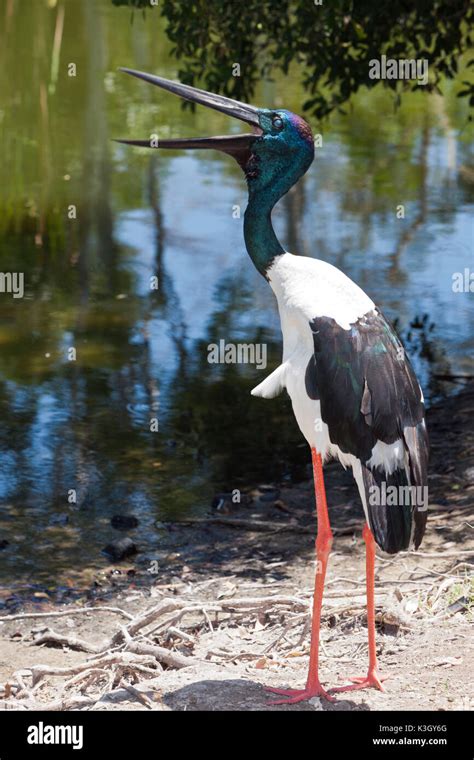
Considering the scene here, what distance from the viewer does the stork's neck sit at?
527 centimetres

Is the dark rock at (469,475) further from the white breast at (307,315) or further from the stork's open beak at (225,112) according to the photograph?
the stork's open beak at (225,112)

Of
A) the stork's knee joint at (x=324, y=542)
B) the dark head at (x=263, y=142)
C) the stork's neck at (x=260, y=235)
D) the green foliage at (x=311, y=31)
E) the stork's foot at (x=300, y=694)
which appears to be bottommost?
the stork's foot at (x=300, y=694)

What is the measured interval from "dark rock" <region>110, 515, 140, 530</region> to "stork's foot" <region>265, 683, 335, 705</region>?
9.36 ft

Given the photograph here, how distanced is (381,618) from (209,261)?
7.50 metres

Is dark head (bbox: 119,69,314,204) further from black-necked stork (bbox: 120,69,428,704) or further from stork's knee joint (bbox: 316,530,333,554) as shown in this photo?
stork's knee joint (bbox: 316,530,333,554)

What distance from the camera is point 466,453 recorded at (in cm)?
848

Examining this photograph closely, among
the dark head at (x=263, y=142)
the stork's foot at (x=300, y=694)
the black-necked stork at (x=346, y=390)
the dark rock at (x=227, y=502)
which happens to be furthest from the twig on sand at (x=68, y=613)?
the dark head at (x=263, y=142)

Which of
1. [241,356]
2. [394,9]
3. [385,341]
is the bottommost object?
[241,356]

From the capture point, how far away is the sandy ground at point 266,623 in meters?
5.21

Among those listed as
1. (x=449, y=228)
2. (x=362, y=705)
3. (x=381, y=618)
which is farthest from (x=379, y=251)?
(x=362, y=705)

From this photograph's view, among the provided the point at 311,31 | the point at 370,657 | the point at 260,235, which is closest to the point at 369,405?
the point at 260,235

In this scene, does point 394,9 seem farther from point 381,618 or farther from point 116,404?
point 381,618

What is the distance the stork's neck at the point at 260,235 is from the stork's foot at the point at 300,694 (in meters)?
1.64

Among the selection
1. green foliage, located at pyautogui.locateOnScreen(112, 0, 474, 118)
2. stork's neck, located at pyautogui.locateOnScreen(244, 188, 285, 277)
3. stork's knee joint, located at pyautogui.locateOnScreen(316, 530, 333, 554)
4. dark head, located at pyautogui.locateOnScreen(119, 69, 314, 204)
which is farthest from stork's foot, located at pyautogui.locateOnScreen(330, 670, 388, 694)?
green foliage, located at pyautogui.locateOnScreen(112, 0, 474, 118)
